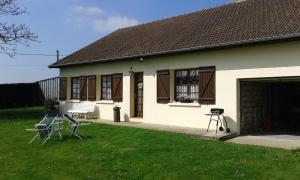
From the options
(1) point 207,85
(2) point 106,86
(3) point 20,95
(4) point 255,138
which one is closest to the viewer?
(4) point 255,138

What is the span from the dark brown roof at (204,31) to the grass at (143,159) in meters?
3.75

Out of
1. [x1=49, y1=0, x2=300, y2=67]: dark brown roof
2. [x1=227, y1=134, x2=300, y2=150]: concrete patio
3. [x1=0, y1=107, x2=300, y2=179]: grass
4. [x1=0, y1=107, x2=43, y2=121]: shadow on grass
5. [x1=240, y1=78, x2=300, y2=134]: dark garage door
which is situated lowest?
[x1=0, y1=107, x2=300, y2=179]: grass

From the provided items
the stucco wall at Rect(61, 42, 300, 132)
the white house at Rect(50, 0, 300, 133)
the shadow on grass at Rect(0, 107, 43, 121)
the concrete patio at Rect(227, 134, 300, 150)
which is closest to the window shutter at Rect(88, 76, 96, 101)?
the white house at Rect(50, 0, 300, 133)

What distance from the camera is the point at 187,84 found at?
15.2 m

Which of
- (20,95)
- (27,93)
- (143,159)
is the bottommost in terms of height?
(143,159)

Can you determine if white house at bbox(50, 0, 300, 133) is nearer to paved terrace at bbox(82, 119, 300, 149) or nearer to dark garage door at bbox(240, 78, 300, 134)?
dark garage door at bbox(240, 78, 300, 134)

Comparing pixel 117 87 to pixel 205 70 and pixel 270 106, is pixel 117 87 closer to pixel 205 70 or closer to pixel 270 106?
pixel 205 70

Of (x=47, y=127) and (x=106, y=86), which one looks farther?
(x=106, y=86)

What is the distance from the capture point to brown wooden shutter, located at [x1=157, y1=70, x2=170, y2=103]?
51.0 ft

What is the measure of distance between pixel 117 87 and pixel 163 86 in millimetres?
2995

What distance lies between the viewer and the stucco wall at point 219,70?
39.5 feet

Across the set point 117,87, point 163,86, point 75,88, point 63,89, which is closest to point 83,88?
point 75,88

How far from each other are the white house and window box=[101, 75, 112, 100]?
0.16 ft

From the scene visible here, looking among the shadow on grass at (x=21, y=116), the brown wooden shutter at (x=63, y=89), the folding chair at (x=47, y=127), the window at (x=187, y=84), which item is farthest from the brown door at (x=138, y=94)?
the folding chair at (x=47, y=127)
